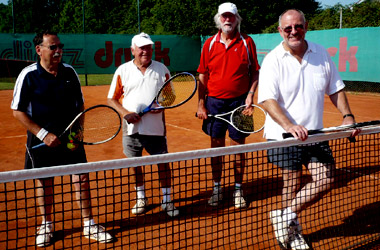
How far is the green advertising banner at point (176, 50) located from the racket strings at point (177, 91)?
9514mm

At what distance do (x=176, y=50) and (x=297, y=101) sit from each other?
15.1 m

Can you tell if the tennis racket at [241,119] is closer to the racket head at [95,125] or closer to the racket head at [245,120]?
the racket head at [245,120]

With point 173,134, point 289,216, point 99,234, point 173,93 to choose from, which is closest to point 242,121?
point 173,93

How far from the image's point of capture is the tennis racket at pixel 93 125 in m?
2.93

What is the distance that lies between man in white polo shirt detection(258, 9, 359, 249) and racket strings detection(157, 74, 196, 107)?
39.6 inches

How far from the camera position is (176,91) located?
3.81m

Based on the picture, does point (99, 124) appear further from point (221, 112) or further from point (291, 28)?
point (291, 28)

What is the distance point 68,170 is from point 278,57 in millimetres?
1552

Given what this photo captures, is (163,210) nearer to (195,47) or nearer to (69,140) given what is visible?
(69,140)

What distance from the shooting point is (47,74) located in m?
2.86

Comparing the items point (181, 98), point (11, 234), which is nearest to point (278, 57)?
point (181, 98)

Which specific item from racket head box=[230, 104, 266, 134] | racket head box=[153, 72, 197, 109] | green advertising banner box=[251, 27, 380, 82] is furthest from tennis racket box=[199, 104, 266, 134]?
green advertising banner box=[251, 27, 380, 82]

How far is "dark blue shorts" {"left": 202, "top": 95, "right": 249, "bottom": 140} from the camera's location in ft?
11.9

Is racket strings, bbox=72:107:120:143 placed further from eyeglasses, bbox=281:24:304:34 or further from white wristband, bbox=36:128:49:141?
eyeglasses, bbox=281:24:304:34
